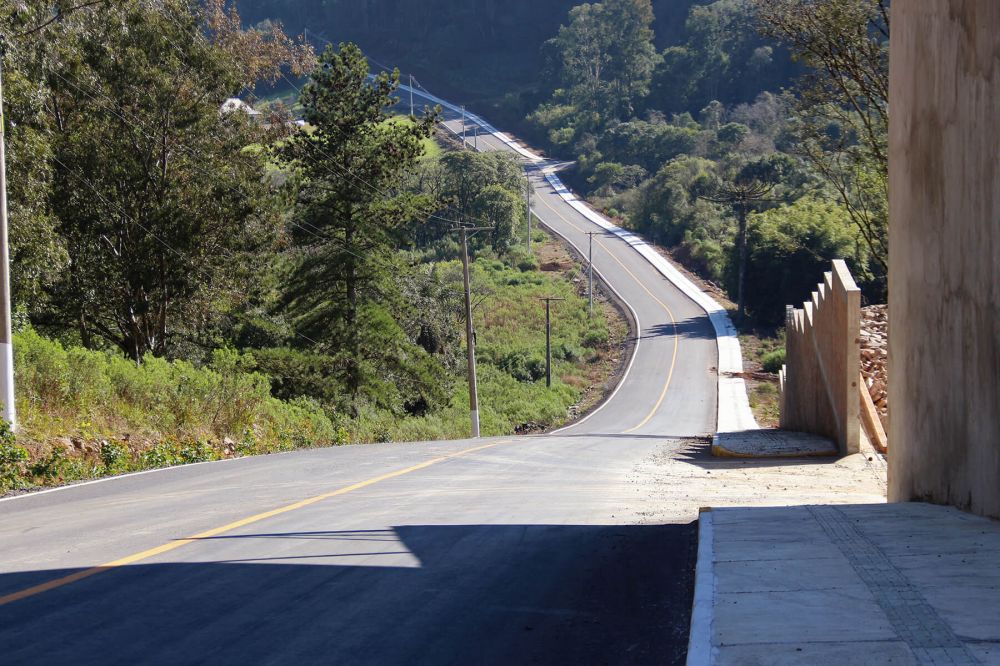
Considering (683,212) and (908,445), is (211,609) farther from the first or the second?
(683,212)

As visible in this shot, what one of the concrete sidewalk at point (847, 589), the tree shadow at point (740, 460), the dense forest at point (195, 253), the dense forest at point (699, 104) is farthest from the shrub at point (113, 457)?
the dense forest at point (699, 104)

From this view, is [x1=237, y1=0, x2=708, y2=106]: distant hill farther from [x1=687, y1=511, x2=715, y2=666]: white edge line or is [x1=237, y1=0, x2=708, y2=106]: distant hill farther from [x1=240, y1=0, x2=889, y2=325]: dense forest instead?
[x1=687, y1=511, x2=715, y2=666]: white edge line

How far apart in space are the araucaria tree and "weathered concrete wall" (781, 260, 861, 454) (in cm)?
1835

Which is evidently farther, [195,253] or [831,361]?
[195,253]

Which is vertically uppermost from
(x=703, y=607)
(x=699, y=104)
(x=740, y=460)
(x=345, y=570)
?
(x=699, y=104)

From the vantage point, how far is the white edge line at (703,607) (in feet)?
16.2

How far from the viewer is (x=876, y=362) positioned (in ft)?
79.3

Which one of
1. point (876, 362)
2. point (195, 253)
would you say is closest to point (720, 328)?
point (876, 362)

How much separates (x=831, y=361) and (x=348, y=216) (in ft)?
79.2

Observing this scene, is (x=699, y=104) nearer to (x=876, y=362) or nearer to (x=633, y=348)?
(x=633, y=348)

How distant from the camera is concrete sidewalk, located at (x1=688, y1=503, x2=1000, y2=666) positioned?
491cm

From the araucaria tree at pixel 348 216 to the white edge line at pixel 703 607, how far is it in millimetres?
31385

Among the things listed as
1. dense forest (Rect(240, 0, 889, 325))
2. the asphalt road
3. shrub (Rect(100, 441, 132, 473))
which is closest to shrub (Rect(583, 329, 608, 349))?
dense forest (Rect(240, 0, 889, 325))

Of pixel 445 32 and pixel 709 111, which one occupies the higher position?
pixel 445 32
